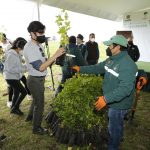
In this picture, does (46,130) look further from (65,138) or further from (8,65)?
(8,65)

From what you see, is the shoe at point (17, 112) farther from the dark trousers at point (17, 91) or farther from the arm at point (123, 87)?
the arm at point (123, 87)

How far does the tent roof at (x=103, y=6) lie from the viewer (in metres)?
10.6

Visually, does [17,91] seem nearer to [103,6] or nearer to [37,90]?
[37,90]

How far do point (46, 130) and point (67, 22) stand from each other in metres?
2.38

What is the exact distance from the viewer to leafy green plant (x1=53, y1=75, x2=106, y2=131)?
446 centimetres

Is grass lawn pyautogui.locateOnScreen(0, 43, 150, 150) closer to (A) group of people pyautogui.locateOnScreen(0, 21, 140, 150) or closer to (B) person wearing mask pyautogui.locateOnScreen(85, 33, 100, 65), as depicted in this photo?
(A) group of people pyautogui.locateOnScreen(0, 21, 140, 150)

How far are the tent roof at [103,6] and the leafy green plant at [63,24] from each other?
5950 mm

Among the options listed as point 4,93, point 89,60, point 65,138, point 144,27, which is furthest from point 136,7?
point 65,138

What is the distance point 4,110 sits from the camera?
6727 millimetres

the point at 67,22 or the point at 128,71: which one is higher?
the point at 67,22

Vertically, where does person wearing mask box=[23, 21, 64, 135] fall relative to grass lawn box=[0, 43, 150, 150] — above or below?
above

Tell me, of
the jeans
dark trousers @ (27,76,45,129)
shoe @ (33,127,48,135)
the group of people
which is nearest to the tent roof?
the group of people

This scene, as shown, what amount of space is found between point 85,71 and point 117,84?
1.02 m

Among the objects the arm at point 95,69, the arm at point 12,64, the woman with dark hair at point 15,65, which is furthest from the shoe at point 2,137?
the arm at point 95,69
